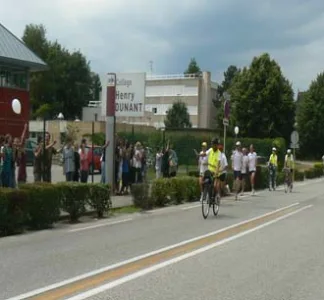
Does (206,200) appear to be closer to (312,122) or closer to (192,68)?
(312,122)

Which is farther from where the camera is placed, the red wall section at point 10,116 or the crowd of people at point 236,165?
the red wall section at point 10,116

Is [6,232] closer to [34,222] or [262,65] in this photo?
[34,222]

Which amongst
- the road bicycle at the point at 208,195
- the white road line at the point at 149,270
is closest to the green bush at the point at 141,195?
the road bicycle at the point at 208,195

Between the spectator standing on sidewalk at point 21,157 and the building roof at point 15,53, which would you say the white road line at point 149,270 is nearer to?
the spectator standing on sidewalk at point 21,157

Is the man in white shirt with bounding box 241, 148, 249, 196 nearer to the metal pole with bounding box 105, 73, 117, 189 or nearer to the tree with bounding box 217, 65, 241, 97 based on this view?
the metal pole with bounding box 105, 73, 117, 189

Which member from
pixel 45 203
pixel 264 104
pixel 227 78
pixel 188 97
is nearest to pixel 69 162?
pixel 45 203

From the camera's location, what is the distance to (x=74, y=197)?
15.1m

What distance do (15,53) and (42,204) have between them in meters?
29.7

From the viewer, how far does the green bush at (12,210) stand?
12617mm

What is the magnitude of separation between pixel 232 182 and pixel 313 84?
189 ft

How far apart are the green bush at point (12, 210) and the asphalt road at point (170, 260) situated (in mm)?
492

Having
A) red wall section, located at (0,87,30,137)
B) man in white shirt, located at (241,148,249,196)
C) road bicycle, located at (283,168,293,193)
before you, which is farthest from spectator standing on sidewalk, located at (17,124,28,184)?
red wall section, located at (0,87,30,137)

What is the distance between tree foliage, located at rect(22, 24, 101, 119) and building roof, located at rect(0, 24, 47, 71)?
40094 millimetres

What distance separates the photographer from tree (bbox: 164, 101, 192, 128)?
92.9 m
